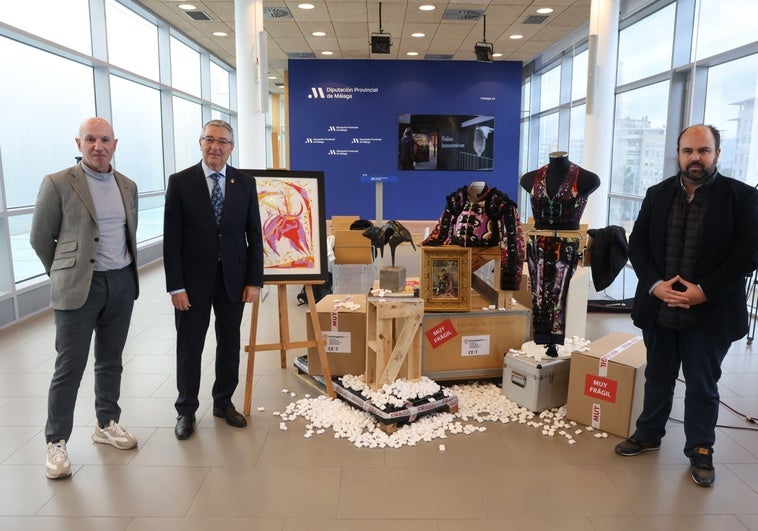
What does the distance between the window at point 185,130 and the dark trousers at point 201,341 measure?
8732mm

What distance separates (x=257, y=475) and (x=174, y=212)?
4.65 ft

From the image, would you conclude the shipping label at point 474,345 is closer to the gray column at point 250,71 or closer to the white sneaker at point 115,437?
the white sneaker at point 115,437

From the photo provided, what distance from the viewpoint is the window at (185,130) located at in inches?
442

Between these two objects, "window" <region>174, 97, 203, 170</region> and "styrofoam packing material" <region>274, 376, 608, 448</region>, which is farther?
"window" <region>174, 97, 203, 170</region>

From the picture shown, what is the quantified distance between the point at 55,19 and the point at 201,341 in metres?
5.62

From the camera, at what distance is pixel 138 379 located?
13.2ft

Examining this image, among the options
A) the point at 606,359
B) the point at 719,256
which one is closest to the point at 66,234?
the point at 606,359

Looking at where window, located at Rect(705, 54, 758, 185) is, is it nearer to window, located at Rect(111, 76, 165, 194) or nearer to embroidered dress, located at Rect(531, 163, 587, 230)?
embroidered dress, located at Rect(531, 163, 587, 230)

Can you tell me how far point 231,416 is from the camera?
10.9ft

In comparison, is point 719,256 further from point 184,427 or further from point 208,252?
point 184,427

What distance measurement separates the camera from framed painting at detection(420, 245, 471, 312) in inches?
145

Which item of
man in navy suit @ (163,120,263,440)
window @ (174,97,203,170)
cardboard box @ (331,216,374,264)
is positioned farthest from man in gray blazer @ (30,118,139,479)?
window @ (174,97,203,170)

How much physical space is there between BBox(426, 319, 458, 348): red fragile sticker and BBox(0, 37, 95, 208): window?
14.5ft

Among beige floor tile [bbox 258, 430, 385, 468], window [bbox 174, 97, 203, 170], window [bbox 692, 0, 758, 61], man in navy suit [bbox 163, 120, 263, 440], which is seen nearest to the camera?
beige floor tile [bbox 258, 430, 385, 468]
